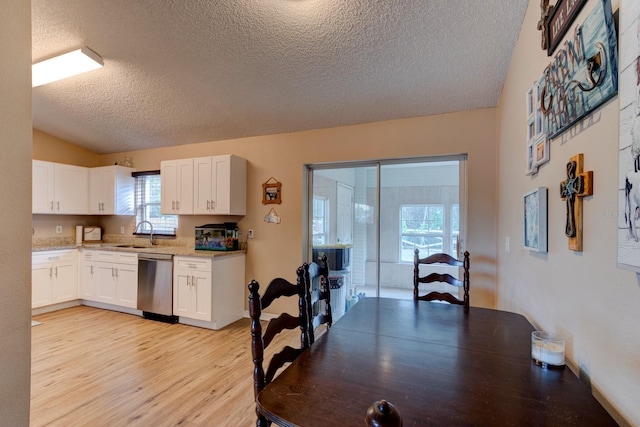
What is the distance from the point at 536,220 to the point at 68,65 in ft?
12.7

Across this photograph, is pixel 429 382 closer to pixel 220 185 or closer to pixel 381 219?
pixel 381 219

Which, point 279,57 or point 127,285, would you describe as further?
point 127,285

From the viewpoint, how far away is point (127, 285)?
4098 millimetres

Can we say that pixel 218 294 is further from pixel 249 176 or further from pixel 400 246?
pixel 400 246

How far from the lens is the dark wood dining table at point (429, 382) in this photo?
2.82 ft

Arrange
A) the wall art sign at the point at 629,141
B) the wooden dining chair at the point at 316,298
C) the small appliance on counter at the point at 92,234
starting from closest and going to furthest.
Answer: the wall art sign at the point at 629,141
the wooden dining chair at the point at 316,298
the small appliance on counter at the point at 92,234

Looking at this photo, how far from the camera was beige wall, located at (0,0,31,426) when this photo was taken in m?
1.17

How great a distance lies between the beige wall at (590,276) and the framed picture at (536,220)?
1.7 inches

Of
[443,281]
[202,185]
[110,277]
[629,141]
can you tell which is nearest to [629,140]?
[629,141]

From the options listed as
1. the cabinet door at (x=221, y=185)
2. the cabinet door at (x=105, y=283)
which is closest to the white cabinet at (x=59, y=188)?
the cabinet door at (x=105, y=283)

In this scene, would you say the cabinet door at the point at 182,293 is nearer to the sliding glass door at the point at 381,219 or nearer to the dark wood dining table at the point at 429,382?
the sliding glass door at the point at 381,219

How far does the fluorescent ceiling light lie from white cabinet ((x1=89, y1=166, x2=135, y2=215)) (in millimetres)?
2001

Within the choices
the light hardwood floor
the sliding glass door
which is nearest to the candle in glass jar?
the light hardwood floor

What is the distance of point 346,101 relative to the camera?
10.2 feet
